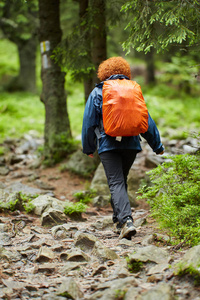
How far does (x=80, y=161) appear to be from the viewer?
7984 millimetres

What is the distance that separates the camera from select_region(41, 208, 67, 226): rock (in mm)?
4852

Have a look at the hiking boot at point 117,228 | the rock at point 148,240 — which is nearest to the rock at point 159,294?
the rock at point 148,240

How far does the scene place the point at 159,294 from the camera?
8.29ft

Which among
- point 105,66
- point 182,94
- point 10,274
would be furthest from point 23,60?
point 10,274

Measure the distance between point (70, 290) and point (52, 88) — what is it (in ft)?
21.6

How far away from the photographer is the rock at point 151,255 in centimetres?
327

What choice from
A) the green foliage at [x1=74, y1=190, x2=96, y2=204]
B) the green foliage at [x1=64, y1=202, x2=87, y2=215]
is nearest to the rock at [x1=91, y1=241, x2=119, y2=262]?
the green foliage at [x1=64, y1=202, x2=87, y2=215]

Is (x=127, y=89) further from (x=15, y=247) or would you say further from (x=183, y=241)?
(x=15, y=247)

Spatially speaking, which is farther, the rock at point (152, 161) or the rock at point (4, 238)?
the rock at point (152, 161)

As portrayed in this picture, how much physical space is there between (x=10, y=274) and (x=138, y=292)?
4.63ft

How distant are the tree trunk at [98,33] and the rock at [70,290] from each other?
5.23 meters

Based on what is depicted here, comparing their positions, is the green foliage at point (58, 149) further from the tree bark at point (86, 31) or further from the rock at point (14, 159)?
the tree bark at point (86, 31)

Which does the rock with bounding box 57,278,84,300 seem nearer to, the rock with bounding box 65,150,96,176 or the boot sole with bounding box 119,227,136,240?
the boot sole with bounding box 119,227,136,240

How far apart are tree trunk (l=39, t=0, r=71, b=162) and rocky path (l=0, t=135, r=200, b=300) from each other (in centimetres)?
330
